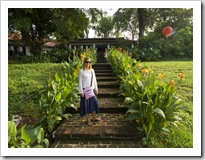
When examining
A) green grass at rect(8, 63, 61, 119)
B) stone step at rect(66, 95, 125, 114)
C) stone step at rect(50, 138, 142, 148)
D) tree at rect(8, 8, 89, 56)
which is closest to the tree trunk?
tree at rect(8, 8, 89, 56)

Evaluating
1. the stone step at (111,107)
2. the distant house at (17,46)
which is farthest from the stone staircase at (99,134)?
the distant house at (17,46)

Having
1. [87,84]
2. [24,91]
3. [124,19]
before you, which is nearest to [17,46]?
[124,19]

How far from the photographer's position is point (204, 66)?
10.9 ft

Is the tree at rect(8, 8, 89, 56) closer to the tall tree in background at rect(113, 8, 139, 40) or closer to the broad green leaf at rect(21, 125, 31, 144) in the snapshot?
the tall tree in background at rect(113, 8, 139, 40)

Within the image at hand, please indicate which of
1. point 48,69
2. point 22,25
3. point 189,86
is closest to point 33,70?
point 48,69

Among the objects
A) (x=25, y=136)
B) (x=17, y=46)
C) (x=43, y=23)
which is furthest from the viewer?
(x=17, y=46)

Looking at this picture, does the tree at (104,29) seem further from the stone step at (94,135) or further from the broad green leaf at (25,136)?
the broad green leaf at (25,136)

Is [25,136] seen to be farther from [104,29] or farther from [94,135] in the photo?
[104,29]

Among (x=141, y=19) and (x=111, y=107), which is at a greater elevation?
(x=141, y=19)

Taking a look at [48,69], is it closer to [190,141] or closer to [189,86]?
[189,86]

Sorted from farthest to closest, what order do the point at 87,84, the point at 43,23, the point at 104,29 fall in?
the point at 104,29, the point at 43,23, the point at 87,84

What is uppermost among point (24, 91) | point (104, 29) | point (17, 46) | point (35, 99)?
point (104, 29)

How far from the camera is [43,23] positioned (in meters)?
13.8

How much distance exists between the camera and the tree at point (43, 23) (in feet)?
37.8
